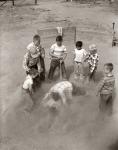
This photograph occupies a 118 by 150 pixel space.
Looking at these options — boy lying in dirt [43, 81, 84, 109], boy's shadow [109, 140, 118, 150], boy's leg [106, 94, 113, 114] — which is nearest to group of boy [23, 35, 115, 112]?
boy lying in dirt [43, 81, 84, 109]

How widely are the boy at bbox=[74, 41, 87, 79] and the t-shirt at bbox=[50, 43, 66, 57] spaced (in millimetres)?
405

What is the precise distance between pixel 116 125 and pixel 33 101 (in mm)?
2259

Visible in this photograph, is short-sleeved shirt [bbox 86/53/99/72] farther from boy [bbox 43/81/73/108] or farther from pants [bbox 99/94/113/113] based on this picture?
boy [bbox 43/81/73/108]

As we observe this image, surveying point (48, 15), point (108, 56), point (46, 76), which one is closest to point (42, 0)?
point (48, 15)

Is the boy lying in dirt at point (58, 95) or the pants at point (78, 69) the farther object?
the pants at point (78, 69)

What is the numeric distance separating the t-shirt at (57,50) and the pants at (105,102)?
82.8 inches

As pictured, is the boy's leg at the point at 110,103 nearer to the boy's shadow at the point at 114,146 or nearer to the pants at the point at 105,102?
the pants at the point at 105,102

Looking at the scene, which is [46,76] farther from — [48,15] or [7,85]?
[48,15]

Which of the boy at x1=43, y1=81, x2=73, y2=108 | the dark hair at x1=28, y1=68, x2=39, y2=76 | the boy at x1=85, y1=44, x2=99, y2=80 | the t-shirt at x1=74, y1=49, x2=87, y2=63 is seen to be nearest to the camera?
the boy at x1=43, y1=81, x2=73, y2=108

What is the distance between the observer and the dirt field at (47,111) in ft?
26.7

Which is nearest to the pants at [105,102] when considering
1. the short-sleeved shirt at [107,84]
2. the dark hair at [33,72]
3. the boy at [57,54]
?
the short-sleeved shirt at [107,84]

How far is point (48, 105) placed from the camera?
8.58 meters

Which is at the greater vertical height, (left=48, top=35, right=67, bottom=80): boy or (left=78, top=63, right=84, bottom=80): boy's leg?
(left=48, top=35, right=67, bottom=80): boy

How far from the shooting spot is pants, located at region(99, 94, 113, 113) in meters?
8.62
